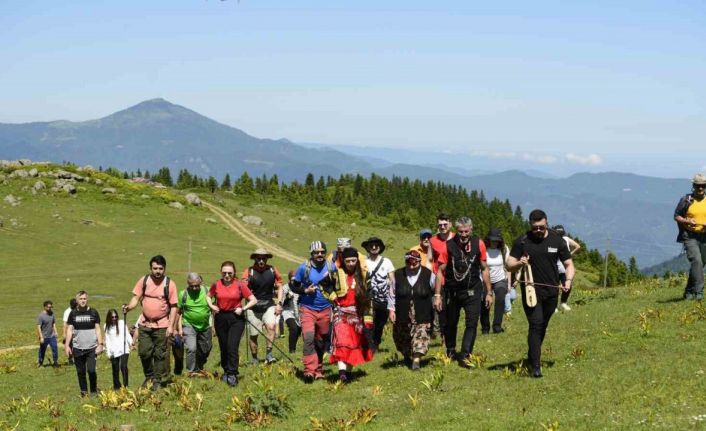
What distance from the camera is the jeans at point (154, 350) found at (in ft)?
43.1

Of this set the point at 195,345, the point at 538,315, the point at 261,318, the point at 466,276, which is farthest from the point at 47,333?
the point at 538,315

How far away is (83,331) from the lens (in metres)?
14.3

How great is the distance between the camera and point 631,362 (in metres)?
11.4

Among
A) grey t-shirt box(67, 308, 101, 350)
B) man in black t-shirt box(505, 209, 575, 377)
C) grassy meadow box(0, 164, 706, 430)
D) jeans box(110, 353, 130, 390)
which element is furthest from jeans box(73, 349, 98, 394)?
man in black t-shirt box(505, 209, 575, 377)

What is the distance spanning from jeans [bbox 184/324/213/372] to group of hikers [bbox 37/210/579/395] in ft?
0.08

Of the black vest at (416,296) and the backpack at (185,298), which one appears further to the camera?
the backpack at (185,298)

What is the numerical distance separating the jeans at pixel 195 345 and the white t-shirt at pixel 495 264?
6582 millimetres

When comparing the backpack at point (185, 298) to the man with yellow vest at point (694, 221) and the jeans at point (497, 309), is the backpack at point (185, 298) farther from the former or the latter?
the man with yellow vest at point (694, 221)

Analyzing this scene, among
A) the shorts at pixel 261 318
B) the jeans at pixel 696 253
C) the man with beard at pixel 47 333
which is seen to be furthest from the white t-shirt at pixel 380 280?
the man with beard at pixel 47 333

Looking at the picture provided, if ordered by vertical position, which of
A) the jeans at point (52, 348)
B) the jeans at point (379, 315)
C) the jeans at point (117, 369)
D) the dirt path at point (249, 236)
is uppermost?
the jeans at point (379, 315)

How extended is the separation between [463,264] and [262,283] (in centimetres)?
452

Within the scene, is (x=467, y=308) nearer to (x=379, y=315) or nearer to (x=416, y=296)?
(x=416, y=296)

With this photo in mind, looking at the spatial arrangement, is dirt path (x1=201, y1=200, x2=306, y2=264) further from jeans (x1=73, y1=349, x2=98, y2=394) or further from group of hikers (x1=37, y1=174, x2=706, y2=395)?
group of hikers (x1=37, y1=174, x2=706, y2=395)

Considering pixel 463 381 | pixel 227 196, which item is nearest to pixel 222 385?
pixel 463 381
